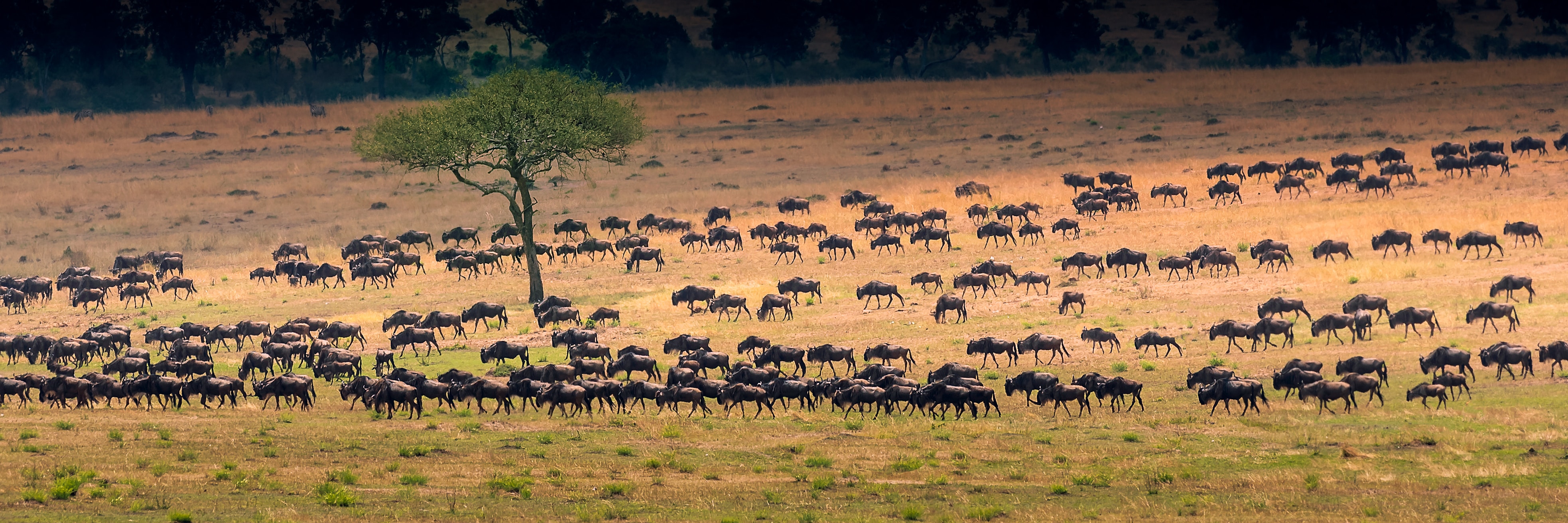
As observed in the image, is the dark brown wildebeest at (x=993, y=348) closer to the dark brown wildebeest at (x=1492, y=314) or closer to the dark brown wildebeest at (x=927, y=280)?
the dark brown wildebeest at (x=927, y=280)

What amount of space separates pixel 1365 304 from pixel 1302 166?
28.4m

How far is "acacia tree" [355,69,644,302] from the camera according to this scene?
47969 mm

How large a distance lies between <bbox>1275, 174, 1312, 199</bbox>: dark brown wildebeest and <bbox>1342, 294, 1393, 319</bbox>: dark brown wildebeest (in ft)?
77.9

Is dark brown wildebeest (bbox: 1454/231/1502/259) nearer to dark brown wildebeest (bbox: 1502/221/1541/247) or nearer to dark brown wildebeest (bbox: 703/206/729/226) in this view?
dark brown wildebeest (bbox: 1502/221/1541/247)

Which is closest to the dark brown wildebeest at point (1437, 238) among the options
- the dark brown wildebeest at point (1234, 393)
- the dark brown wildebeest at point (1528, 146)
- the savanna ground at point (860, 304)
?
the savanna ground at point (860, 304)

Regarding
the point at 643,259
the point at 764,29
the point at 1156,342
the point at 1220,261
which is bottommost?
the point at 1156,342

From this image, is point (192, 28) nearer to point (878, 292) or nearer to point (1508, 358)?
point (878, 292)

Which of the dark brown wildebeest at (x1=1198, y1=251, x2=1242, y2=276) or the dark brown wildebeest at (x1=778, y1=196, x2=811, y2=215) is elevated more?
the dark brown wildebeest at (x1=778, y1=196, x2=811, y2=215)

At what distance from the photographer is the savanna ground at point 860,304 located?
22062mm

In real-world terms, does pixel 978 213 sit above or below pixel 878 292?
above

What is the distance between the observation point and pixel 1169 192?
59.4 metres

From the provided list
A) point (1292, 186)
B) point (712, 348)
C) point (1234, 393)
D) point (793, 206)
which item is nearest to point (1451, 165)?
→ point (1292, 186)

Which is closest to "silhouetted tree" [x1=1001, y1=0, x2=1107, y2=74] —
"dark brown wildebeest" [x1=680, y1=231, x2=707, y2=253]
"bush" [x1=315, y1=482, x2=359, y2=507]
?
"dark brown wildebeest" [x1=680, y1=231, x2=707, y2=253]

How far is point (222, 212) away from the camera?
7206 cm
